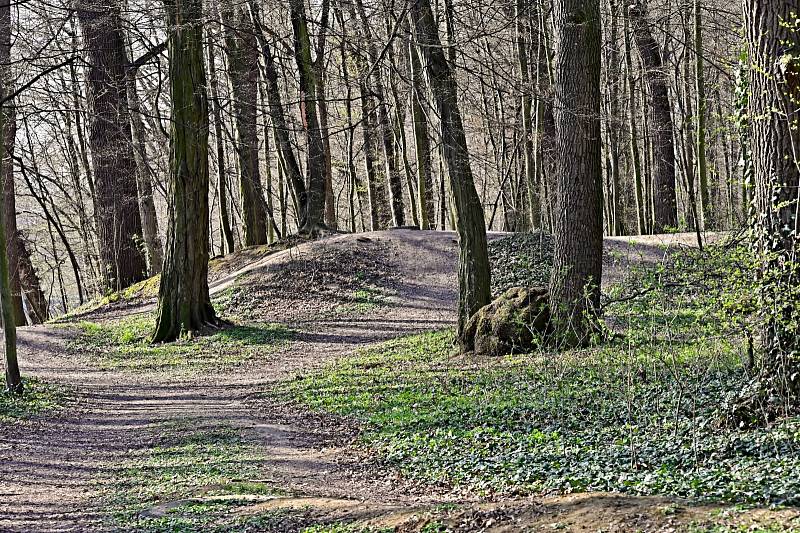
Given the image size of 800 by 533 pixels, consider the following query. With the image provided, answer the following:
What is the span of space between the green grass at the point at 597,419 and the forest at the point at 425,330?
4cm

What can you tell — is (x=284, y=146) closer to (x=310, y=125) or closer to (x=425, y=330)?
(x=310, y=125)

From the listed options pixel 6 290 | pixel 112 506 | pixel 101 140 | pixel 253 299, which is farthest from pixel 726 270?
pixel 101 140

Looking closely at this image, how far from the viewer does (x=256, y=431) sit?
9758 millimetres

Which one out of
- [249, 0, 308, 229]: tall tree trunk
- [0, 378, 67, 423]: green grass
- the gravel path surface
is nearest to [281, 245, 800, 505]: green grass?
the gravel path surface

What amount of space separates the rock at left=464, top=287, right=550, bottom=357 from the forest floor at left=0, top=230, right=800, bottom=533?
74.3 inches

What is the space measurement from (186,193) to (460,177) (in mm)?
6656

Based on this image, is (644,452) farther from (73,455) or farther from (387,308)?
(387,308)

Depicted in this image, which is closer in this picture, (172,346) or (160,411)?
(160,411)

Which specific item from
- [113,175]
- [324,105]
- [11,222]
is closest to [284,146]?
[324,105]

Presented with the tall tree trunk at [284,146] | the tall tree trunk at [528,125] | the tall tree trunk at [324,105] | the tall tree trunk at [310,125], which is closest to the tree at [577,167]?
the tall tree trunk at [324,105]

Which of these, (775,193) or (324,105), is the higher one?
(324,105)

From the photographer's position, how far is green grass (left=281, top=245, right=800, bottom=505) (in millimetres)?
5910

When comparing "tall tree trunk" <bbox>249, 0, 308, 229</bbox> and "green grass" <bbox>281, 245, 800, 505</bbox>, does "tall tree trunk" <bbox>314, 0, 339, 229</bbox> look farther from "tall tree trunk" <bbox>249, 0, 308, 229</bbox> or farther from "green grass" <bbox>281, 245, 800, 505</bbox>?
"green grass" <bbox>281, 245, 800, 505</bbox>

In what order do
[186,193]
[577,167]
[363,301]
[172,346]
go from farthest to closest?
[363,301] < [186,193] < [172,346] < [577,167]
